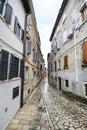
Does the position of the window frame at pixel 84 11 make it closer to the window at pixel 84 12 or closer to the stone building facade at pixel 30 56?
the window at pixel 84 12

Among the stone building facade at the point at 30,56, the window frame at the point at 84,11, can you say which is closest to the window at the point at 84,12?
the window frame at the point at 84,11

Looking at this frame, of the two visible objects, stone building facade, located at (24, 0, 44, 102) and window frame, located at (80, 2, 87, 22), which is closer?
window frame, located at (80, 2, 87, 22)

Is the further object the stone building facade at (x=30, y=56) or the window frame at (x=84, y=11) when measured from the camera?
the stone building facade at (x=30, y=56)

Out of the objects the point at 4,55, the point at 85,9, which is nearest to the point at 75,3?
the point at 85,9

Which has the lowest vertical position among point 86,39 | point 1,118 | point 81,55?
point 1,118

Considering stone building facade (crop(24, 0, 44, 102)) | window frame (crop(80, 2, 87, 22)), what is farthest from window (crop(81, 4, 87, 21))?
stone building facade (crop(24, 0, 44, 102))

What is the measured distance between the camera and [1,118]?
413cm

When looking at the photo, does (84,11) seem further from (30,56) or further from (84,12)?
(30,56)

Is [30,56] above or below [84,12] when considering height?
below

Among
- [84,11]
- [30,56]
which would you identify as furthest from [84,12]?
[30,56]

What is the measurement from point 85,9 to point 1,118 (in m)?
9.04

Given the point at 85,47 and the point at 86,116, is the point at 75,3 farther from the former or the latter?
the point at 86,116

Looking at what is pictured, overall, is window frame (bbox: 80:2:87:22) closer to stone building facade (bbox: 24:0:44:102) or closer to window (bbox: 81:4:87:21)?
window (bbox: 81:4:87:21)

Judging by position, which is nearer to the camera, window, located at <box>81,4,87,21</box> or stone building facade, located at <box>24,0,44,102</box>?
window, located at <box>81,4,87,21</box>
